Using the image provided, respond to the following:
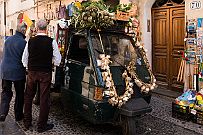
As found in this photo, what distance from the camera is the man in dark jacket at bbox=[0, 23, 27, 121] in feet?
18.9

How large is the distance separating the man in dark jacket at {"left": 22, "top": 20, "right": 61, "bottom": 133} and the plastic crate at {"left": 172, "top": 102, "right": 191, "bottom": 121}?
268 centimetres

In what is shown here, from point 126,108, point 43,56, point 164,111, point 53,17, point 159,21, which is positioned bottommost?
point 164,111

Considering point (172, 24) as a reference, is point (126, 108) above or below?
below

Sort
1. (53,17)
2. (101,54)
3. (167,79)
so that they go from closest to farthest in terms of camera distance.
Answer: (101,54)
(167,79)
(53,17)

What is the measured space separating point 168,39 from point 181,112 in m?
3.09

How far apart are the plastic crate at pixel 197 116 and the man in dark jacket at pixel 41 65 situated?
2869 millimetres

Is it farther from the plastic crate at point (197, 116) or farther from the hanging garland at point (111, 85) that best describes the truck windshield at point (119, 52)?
the plastic crate at point (197, 116)

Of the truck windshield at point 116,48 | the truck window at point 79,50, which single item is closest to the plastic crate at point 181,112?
the truck windshield at point 116,48

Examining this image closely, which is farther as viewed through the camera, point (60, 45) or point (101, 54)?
point (60, 45)

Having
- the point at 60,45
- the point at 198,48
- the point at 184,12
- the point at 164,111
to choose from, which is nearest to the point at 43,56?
the point at 60,45

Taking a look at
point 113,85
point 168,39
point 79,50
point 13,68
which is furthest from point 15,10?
point 113,85

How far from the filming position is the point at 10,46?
5762 mm

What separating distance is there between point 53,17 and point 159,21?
9.22 m

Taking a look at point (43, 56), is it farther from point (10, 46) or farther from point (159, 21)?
point (159, 21)
